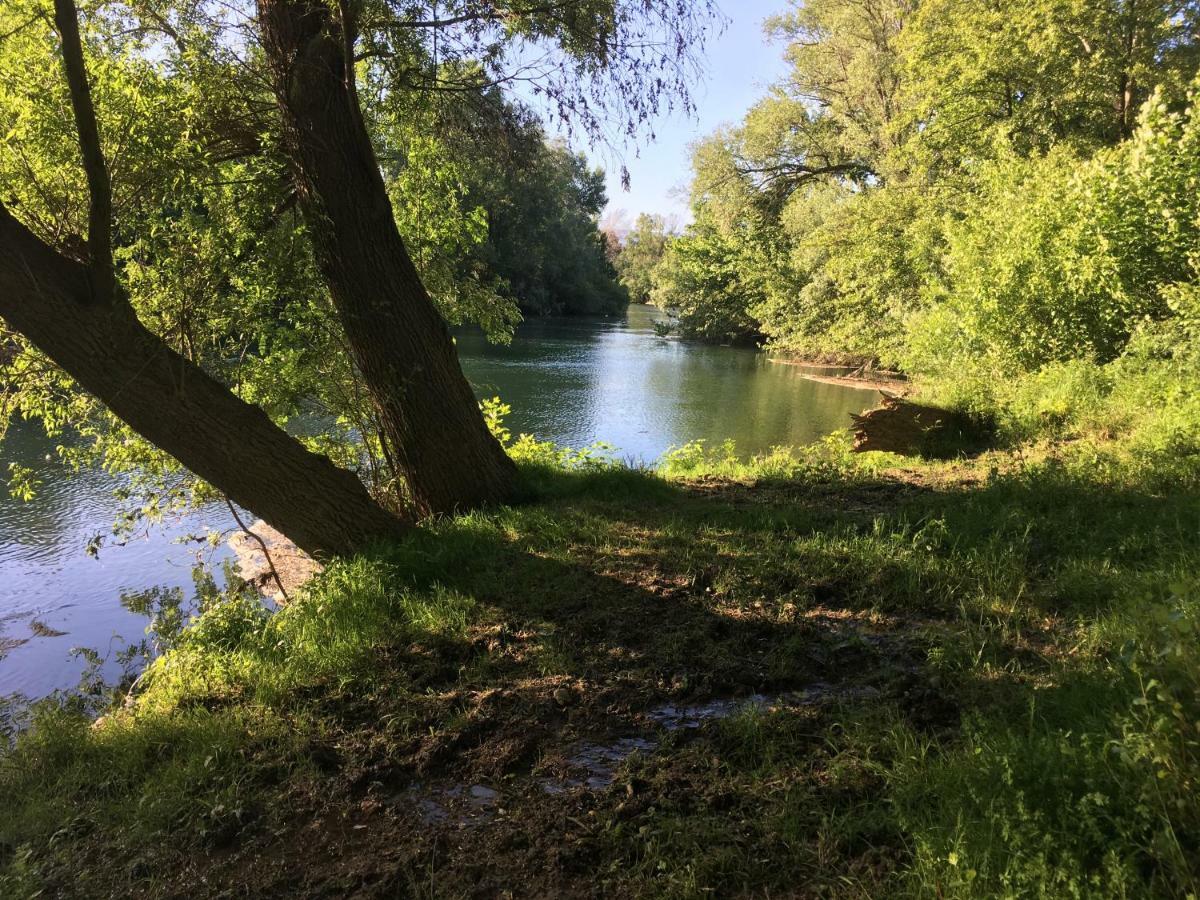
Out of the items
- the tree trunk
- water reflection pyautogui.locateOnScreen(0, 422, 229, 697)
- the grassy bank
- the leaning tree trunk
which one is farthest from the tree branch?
water reflection pyautogui.locateOnScreen(0, 422, 229, 697)

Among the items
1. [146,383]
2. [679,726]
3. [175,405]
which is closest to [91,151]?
[146,383]

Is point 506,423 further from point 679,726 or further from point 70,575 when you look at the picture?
point 679,726

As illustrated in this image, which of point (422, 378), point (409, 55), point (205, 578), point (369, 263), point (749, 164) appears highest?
point (749, 164)

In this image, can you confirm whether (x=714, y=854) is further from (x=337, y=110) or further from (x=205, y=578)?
(x=205, y=578)

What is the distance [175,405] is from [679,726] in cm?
354

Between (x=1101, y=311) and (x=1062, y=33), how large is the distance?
6.68 metres

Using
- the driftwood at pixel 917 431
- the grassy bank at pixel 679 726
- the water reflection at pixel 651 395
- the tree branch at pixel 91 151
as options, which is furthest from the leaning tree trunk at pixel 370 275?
the water reflection at pixel 651 395

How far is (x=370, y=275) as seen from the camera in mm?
5328

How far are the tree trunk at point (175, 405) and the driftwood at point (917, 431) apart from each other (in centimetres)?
585

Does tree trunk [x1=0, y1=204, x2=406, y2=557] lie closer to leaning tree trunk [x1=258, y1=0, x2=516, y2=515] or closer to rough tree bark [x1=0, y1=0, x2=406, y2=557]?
rough tree bark [x1=0, y1=0, x2=406, y2=557]

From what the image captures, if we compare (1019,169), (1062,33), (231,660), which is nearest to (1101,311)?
(1019,169)

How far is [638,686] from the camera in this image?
9.74ft

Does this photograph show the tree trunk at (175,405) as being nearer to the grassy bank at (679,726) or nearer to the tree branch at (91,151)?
the tree branch at (91,151)

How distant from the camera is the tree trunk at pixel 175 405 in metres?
3.83
